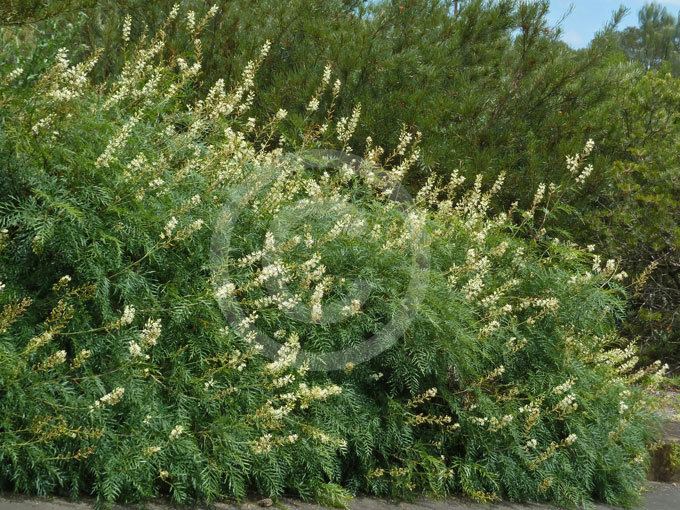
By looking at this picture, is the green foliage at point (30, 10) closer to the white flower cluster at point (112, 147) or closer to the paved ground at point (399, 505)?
the white flower cluster at point (112, 147)

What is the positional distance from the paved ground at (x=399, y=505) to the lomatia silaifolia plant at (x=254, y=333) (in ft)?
0.26

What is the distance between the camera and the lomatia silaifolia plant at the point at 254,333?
426 centimetres

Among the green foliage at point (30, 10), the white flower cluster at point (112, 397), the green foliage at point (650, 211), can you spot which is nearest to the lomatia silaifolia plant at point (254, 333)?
the white flower cluster at point (112, 397)

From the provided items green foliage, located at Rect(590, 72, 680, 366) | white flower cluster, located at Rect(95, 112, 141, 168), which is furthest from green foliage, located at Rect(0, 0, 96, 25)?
green foliage, located at Rect(590, 72, 680, 366)

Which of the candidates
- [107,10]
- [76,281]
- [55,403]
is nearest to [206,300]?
[76,281]

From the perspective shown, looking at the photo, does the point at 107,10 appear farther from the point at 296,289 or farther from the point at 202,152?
the point at 296,289

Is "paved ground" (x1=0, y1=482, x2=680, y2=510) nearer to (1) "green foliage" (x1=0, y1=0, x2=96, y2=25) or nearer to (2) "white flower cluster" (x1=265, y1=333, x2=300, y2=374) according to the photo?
(2) "white flower cluster" (x1=265, y1=333, x2=300, y2=374)

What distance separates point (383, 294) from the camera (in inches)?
215

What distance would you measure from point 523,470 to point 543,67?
492 centimetres

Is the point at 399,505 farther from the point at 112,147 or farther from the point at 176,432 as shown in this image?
the point at 112,147

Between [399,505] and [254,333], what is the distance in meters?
1.39

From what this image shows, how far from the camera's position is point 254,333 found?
4.66 m

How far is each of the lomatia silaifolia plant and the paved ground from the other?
8cm

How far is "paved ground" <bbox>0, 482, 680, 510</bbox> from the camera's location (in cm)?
395
